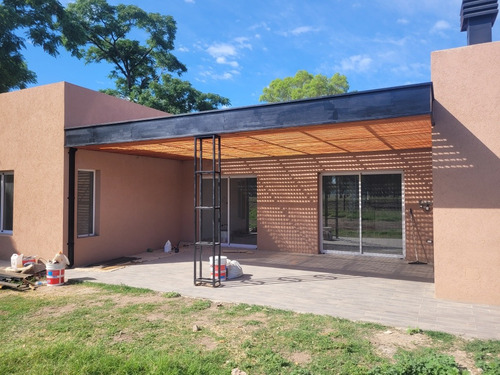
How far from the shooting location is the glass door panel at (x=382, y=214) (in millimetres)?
8922

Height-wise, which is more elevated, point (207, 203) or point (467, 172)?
point (467, 172)

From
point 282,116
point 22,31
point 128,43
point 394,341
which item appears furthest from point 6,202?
point 128,43

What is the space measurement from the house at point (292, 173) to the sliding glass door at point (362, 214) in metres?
0.03

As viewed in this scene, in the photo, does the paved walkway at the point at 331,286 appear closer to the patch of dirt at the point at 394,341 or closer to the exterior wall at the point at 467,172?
the patch of dirt at the point at 394,341

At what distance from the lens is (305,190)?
9.93 metres

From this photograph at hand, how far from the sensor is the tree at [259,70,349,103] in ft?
97.1

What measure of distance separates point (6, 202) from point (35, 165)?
165 cm

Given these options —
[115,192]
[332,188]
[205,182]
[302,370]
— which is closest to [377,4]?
[332,188]

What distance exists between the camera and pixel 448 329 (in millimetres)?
4191

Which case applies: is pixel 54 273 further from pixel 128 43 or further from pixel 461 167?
pixel 128 43

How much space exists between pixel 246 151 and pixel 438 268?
519 cm

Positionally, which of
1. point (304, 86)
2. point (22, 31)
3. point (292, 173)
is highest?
point (304, 86)

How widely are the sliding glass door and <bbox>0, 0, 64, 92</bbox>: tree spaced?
15276 mm

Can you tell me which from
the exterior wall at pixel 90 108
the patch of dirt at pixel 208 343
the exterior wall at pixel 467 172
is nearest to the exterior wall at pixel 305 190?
the exterior wall at pixel 467 172
